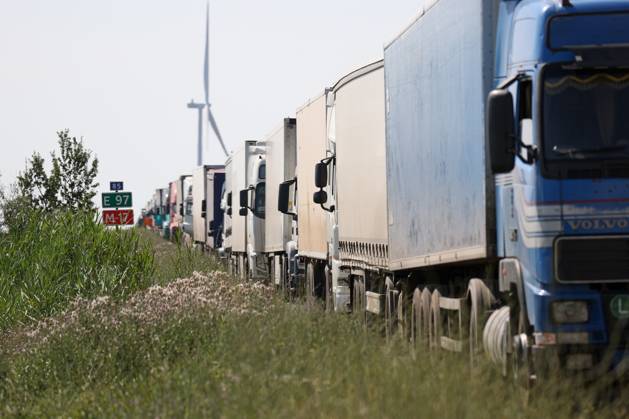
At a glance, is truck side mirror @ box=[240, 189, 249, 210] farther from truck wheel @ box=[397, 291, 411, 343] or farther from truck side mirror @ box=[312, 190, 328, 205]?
truck wheel @ box=[397, 291, 411, 343]

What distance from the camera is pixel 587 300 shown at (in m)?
11.4

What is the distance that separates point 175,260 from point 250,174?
23.1 ft

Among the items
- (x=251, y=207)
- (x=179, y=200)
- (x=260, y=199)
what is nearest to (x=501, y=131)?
(x=260, y=199)

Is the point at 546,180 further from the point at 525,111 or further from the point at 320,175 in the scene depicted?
the point at 320,175

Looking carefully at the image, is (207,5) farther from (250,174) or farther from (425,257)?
(425,257)

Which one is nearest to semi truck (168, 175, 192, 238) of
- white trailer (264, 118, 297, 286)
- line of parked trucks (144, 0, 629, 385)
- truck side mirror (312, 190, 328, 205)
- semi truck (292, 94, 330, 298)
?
white trailer (264, 118, 297, 286)

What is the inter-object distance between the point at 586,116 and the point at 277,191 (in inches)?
815

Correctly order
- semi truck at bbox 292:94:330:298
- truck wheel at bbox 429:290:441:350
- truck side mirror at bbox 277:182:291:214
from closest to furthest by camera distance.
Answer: truck wheel at bbox 429:290:441:350
semi truck at bbox 292:94:330:298
truck side mirror at bbox 277:182:291:214

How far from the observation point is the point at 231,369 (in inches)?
448

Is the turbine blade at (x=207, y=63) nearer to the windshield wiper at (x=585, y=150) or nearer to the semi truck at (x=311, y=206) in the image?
the semi truck at (x=311, y=206)

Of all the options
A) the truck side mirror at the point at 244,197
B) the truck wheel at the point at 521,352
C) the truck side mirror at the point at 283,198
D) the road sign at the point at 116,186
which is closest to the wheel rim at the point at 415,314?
the truck wheel at the point at 521,352

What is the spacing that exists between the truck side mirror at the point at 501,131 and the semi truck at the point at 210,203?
41043 millimetres

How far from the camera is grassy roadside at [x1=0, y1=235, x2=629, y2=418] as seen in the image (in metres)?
9.59

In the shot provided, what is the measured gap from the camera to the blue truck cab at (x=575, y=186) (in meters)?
11.3
